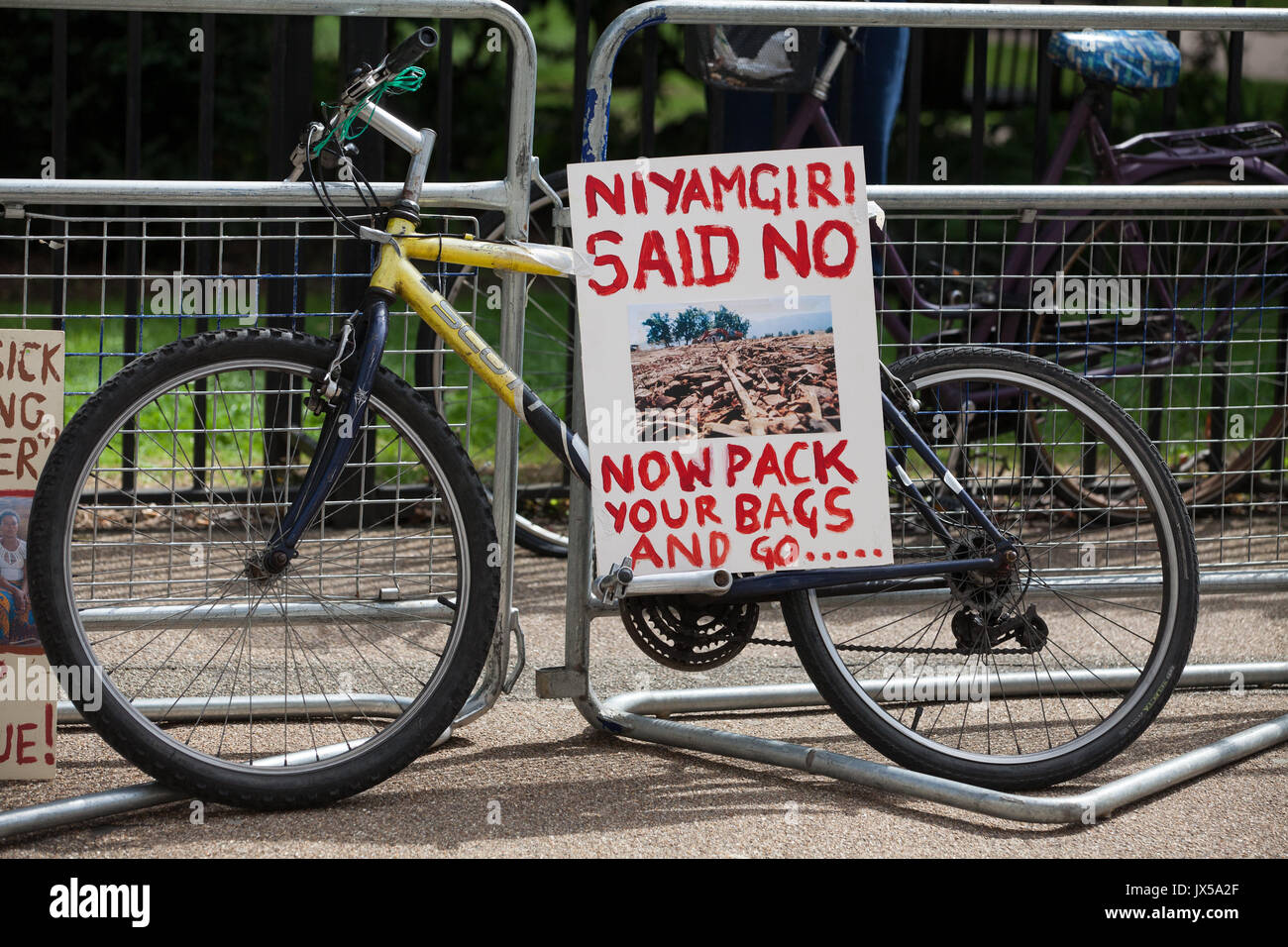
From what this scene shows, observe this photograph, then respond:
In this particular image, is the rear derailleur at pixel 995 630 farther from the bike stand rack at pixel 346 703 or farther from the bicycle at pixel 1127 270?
the bicycle at pixel 1127 270

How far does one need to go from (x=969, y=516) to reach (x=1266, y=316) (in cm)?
276

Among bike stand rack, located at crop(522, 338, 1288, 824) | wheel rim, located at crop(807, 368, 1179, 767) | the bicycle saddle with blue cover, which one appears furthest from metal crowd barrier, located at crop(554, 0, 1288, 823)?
the bicycle saddle with blue cover

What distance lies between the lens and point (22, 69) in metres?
8.52

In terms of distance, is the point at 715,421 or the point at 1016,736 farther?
the point at 1016,736

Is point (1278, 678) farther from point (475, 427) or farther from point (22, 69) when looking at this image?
point (22, 69)

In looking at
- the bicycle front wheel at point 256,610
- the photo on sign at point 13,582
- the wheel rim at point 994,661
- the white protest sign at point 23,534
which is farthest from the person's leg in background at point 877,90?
the photo on sign at point 13,582

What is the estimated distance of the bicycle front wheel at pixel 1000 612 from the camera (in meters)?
2.85

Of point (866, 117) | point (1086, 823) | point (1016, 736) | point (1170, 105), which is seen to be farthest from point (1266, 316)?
point (1086, 823)

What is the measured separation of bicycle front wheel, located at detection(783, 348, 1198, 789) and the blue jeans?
5.71 ft

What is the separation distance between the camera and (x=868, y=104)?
16.3 ft

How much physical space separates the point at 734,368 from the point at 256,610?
112 cm
